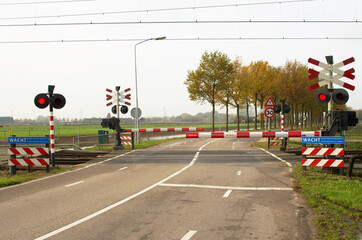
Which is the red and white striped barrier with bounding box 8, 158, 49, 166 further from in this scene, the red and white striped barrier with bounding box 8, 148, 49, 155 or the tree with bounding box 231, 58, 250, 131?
the tree with bounding box 231, 58, 250, 131

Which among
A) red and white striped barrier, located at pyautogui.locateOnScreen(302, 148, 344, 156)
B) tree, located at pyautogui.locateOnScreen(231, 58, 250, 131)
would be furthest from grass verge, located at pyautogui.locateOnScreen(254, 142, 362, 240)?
tree, located at pyautogui.locateOnScreen(231, 58, 250, 131)

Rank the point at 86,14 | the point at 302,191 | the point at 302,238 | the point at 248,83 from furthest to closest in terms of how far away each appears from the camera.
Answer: the point at 248,83 → the point at 86,14 → the point at 302,191 → the point at 302,238

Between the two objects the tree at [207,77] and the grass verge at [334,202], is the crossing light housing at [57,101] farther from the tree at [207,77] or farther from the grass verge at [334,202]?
the tree at [207,77]

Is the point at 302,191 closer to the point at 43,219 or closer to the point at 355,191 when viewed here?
the point at 355,191

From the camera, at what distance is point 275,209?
6.22 meters

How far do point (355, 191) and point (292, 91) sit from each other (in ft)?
129

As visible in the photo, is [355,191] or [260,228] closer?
[260,228]

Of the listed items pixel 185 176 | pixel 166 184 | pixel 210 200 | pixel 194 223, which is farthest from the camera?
pixel 185 176

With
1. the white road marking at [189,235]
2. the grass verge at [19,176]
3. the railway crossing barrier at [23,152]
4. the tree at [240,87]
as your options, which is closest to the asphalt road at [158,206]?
the white road marking at [189,235]

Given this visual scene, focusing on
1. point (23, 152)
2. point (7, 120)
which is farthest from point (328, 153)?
point (7, 120)

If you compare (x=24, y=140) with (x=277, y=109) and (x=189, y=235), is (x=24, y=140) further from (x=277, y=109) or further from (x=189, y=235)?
(x=277, y=109)

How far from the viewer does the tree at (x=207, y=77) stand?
40125 millimetres

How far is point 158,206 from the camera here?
6.49m

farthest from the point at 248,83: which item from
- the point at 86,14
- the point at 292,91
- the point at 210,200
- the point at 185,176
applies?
the point at 210,200
